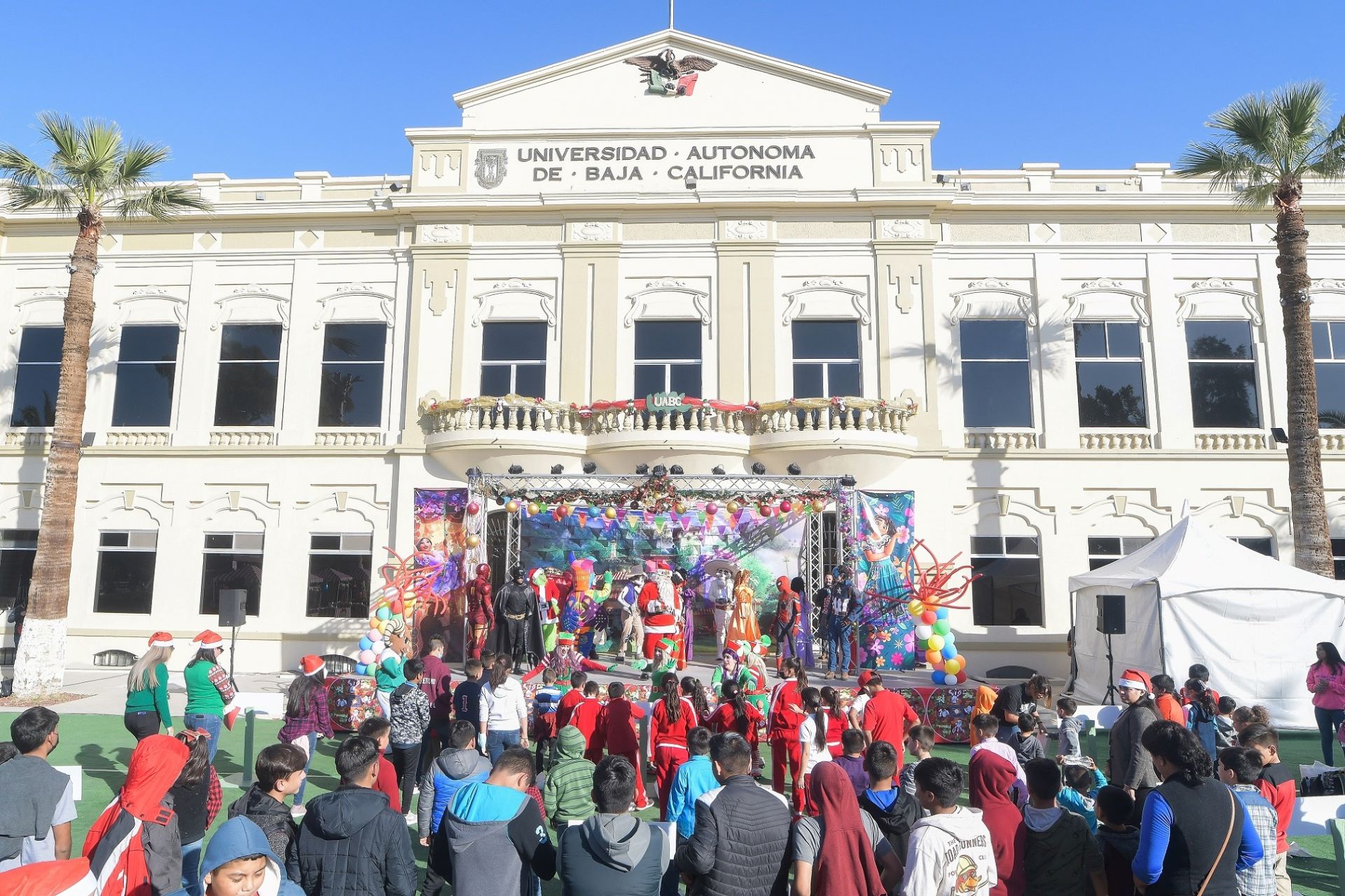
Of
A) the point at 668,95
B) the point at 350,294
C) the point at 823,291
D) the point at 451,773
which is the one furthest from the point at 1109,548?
the point at 350,294

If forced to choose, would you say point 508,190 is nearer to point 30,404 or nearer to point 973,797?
point 30,404

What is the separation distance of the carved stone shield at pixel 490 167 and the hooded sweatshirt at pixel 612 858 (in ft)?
61.6

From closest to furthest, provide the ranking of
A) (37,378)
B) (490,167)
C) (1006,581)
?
(1006,581) → (37,378) → (490,167)

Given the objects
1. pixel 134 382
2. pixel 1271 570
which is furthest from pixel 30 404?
pixel 1271 570

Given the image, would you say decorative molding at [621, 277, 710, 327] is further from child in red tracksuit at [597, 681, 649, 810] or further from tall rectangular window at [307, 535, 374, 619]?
child in red tracksuit at [597, 681, 649, 810]

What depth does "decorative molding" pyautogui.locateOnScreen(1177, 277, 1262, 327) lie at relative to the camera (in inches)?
779

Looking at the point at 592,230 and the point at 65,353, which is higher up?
the point at 592,230

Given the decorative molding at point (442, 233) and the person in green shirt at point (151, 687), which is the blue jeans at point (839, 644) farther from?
the decorative molding at point (442, 233)

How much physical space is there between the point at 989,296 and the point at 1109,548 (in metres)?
6.01

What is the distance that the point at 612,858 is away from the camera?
4.04 meters

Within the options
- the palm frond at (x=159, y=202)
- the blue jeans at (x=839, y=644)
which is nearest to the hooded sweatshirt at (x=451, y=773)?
the blue jeans at (x=839, y=644)

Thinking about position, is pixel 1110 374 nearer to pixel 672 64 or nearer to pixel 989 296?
pixel 989 296

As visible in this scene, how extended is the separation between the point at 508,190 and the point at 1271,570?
660 inches

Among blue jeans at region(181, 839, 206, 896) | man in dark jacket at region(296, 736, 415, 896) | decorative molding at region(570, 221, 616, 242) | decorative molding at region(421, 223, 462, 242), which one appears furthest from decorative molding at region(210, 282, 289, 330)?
man in dark jacket at region(296, 736, 415, 896)
